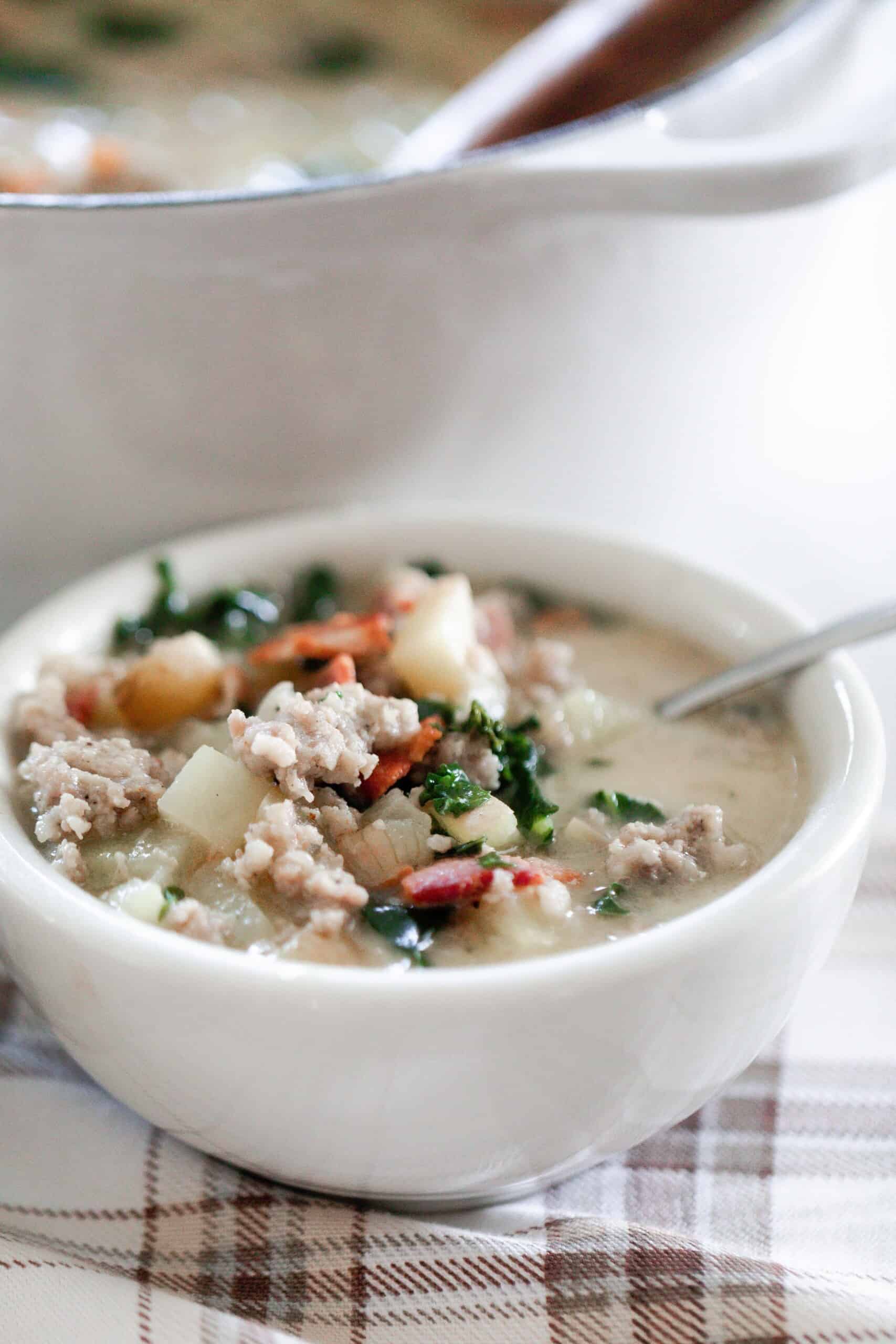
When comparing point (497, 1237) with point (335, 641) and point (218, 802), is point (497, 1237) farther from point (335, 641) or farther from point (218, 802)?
point (335, 641)

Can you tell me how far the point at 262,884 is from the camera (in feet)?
4.68

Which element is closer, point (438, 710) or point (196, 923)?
point (196, 923)

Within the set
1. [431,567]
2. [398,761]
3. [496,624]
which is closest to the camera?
[398,761]

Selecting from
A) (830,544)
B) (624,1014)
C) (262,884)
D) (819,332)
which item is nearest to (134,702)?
(262,884)

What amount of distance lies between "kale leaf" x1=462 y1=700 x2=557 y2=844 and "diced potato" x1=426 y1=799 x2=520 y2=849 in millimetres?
51

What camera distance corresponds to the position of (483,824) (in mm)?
1489

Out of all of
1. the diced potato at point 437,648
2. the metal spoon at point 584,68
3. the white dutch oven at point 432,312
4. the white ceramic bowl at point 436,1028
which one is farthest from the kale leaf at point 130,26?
the white ceramic bowl at point 436,1028

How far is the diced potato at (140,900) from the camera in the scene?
1392mm

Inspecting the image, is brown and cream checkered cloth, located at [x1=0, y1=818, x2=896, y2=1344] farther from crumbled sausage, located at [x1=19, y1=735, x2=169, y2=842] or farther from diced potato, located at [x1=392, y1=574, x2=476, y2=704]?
diced potato, located at [x1=392, y1=574, x2=476, y2=704]

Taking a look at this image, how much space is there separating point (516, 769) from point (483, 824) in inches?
5.4

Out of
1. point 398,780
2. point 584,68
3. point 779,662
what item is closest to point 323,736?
point 398,780

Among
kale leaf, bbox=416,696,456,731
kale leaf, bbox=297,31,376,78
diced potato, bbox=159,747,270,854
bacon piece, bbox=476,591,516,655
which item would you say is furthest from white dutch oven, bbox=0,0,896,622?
kale leaf, bbox=297,31,376,78

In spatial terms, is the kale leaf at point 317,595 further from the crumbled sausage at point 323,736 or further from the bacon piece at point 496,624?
the crumbled sausage at point 323,736

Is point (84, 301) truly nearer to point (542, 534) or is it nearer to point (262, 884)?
point (542, 534)
